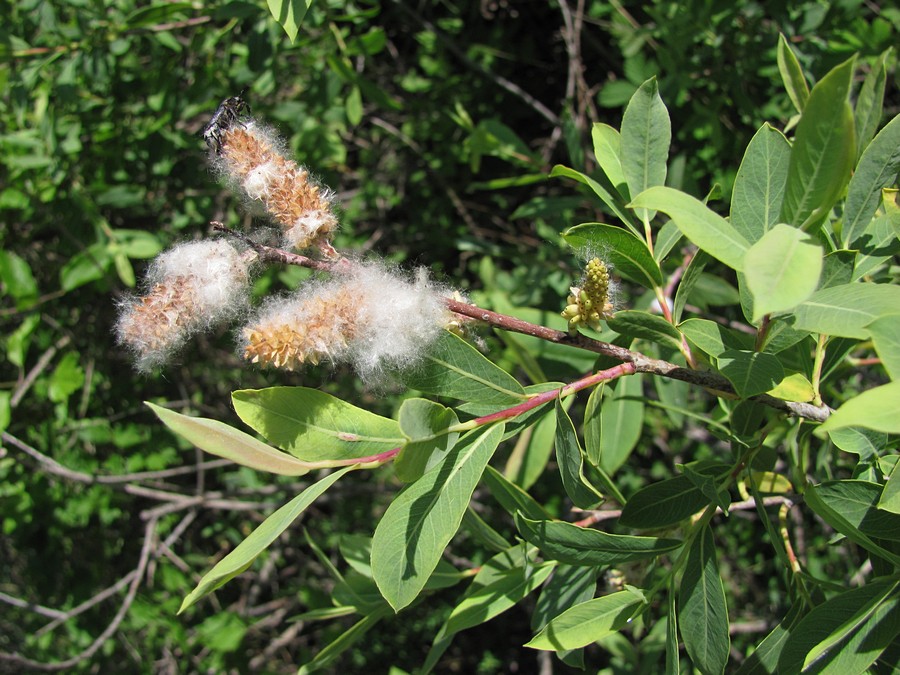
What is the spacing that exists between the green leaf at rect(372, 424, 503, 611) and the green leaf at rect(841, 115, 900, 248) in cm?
68

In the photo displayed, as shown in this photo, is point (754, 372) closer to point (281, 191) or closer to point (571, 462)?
point (571, 462)

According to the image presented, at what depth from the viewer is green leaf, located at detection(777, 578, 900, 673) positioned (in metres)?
0.94

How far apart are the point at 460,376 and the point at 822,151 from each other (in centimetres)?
54

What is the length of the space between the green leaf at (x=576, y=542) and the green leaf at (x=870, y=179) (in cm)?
60

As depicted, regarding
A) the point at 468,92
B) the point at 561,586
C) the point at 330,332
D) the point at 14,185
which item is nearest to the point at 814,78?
the point at 468,92

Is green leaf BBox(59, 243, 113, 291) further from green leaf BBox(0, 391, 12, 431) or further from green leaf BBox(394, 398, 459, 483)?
green leaf BBox(394, 398, 459, 483)

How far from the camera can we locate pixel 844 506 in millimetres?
976

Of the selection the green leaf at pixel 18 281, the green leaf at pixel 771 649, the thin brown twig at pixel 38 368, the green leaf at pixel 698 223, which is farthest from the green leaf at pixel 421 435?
the thin brown twig at pixel 38 368

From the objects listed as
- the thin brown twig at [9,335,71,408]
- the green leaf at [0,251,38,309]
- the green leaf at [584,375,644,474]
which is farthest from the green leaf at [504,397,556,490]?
the thin brown twig at [9,335,71,408]

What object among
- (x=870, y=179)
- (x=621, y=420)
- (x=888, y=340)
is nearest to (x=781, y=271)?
(x=888, y=340)

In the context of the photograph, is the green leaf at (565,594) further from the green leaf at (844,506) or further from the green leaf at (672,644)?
the green leaf at (844,506)

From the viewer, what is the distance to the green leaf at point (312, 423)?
0.89 m

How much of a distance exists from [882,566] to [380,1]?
3.26 meters

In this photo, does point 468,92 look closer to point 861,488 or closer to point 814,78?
point 814,78
